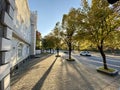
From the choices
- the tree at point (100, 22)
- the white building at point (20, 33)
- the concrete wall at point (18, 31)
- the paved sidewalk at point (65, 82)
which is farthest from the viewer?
the white building at point (20, 33)

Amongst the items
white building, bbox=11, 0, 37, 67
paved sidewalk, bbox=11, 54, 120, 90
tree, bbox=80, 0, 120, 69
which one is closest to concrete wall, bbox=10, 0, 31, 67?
white building, bbox=11, 0, 37, 67

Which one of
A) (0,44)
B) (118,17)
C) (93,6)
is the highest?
(93,6)

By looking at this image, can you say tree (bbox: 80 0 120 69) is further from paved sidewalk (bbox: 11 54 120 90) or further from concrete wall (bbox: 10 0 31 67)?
concrete wall (bbox: 10 0 31 67)

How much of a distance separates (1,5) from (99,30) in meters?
10.4

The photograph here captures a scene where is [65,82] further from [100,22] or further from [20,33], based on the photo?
[20,33]

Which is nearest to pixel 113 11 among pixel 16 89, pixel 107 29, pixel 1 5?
pixel 107 29

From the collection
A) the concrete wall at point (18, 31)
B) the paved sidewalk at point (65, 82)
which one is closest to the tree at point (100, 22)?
the paved sidewalk at point (65, 82)

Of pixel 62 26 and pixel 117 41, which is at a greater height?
pixel 62 26

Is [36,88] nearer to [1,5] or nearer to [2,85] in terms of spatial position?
[2,85]

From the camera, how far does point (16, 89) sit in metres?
6.83

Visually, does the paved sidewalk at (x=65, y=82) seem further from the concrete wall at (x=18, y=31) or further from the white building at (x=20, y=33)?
the white building at (x=20, y=33)

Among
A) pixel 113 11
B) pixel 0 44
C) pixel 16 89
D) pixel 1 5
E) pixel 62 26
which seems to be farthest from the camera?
pixel 62 26

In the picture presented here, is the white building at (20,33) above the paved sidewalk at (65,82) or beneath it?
above

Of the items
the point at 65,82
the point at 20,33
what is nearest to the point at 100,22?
the point at 65,82
